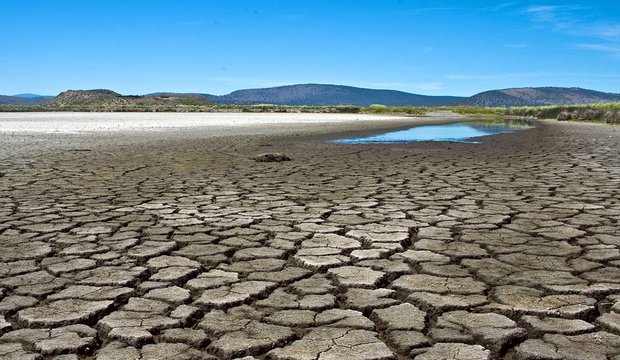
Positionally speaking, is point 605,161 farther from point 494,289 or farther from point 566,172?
point 494,289

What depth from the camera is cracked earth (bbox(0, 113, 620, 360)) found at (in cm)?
250

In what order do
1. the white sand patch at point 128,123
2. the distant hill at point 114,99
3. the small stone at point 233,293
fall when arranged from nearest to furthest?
the small stone at point 233,293 → the white sand patch at point 128,123 → the distant hill at point 114,99

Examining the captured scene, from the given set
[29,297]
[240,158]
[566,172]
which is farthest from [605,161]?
[29,297]

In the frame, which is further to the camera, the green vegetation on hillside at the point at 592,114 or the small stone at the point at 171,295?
the green vegetation on hillside at the point at 592,114

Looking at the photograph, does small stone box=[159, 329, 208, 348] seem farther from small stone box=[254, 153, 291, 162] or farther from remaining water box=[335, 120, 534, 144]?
remaining water box=[335, 120, 534, 144]

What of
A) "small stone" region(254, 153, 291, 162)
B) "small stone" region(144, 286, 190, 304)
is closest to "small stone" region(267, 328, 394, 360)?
"small stone" region(144, 286, 190, 304)

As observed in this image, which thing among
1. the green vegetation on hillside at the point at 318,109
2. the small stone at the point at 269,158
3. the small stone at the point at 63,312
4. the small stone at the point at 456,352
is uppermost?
the small stone at the point at 456,352

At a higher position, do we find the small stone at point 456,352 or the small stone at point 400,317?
the small stone at point 456,352

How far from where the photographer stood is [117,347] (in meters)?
2.43

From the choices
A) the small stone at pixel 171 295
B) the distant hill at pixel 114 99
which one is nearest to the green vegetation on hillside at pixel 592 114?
the small stone at pixel 171 295

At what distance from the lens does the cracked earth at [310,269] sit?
250 cm

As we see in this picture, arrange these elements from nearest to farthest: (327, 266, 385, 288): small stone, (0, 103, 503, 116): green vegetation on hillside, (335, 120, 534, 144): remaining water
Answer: (327, 266, 385, 288): small stone → (335, 120, 534, 144): remaining water → (0, 103, 503, 116): green vegetation on hillside

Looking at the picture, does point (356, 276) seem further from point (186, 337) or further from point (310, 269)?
point (186, 337)

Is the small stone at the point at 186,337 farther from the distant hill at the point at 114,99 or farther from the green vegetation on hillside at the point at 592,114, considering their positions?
the distant hill at the point at 114,99
